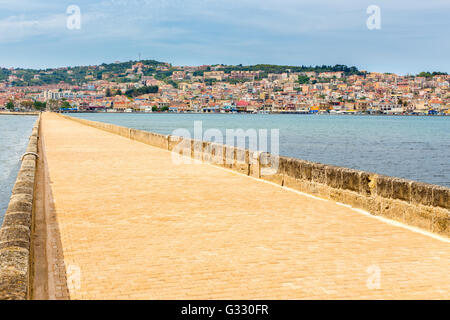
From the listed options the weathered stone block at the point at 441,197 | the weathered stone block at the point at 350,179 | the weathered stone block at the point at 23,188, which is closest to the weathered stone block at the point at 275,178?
the weathered stone block at the point at 350,179

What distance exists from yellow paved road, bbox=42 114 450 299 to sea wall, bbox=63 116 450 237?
31cm

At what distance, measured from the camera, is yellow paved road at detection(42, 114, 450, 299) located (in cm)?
461

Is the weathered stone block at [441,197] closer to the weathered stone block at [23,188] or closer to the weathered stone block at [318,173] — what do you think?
the weathered stone block at [318,173]

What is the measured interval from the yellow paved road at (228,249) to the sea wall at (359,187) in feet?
1.01

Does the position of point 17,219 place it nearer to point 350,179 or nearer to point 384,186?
point 384,186

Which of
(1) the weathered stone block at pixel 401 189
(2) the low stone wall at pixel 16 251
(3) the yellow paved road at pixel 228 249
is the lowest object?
(3) the yellow paved road at pixel 228 249

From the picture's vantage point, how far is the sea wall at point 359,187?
6930 millimetres

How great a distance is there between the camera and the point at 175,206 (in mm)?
8547

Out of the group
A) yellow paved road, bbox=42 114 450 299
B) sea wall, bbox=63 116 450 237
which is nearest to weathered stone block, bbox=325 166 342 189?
sea wall, bbox=63 116 450 237

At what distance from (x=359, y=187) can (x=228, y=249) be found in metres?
3.48

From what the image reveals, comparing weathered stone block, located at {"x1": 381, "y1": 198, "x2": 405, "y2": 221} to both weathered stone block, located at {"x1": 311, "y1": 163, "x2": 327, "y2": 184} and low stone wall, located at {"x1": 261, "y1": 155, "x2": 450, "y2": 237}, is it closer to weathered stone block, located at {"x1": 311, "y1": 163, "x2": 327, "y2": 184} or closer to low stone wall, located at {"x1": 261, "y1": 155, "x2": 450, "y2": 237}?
low stone wall, located at {"x1": 261, "y1": 155, "x2": 450, "y2": 237}

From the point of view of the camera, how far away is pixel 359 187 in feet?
27.9

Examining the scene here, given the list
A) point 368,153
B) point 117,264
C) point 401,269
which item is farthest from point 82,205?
point 368,153
